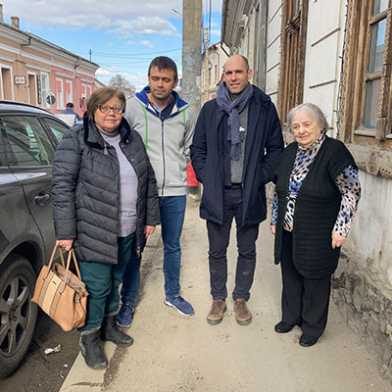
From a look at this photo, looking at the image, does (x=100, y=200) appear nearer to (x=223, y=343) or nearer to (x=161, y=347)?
A: (x=161, y=347)

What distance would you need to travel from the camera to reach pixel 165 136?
304 centimetres

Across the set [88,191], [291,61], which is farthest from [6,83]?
[88,191]

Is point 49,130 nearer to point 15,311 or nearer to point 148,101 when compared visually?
point 148,101

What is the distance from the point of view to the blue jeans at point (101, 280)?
2.68m

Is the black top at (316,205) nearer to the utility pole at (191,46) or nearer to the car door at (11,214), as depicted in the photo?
the car door at (11,214)

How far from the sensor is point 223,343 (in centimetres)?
302

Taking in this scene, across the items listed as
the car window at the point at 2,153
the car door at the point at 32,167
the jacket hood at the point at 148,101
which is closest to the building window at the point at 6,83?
the car door at the point at 32,167

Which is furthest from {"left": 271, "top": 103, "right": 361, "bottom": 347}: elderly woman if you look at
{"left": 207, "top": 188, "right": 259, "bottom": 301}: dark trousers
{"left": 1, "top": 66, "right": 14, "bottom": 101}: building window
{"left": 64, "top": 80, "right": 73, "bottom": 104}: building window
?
{"left": 64, "top": 80, "right": 73, "bottom": 104}: building window

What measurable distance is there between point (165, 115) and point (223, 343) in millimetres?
1660

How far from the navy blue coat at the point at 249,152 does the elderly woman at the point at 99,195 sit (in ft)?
1.61

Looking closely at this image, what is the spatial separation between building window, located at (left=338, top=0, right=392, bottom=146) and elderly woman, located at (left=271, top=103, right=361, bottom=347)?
1.67 feet

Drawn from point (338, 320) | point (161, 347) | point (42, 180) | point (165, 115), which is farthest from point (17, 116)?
point (338, 320)

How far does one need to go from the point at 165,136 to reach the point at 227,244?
3.11 ft

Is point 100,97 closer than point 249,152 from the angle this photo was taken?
Yes
